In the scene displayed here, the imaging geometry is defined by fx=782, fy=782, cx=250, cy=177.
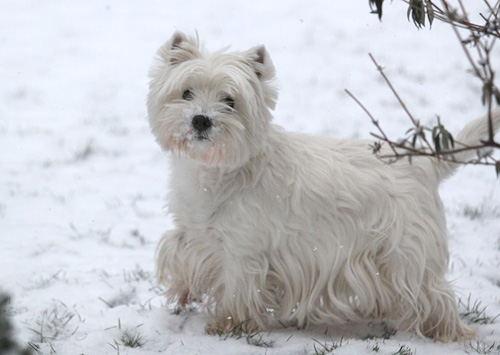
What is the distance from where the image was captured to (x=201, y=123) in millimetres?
3275

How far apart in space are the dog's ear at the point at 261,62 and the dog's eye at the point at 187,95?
31 centimetres

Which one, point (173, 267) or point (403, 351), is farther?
point (173, 267)

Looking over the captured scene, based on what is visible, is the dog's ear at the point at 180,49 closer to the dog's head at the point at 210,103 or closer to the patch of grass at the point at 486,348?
the dog's head at the point at 210,103

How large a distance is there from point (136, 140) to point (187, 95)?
3.36 m

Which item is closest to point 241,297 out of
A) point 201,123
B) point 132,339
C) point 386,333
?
point 132,339

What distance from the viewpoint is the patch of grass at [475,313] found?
153 inches

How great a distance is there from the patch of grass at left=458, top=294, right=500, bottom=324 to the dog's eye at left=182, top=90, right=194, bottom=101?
1.74m

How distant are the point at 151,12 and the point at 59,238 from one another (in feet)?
16.4

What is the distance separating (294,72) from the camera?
26.5ft

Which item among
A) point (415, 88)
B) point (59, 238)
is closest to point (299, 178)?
point (59, 238)

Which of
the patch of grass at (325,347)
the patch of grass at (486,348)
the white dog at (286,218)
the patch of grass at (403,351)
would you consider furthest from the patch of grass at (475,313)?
the patch of grass at (325,347)

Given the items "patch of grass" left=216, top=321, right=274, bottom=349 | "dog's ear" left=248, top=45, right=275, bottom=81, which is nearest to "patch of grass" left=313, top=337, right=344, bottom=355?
"patch of grass" left=216, top=321, right=274, bottom=349

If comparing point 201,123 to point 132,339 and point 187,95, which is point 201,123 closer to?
point 187,95

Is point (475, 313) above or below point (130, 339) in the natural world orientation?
above
